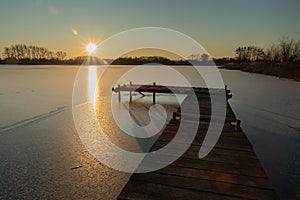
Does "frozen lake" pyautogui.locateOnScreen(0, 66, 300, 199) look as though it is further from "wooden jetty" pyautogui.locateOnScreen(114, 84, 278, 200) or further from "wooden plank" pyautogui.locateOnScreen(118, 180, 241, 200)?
"wooden plank" pyautogui.locateOnScreen(118, 180, 241, 200)

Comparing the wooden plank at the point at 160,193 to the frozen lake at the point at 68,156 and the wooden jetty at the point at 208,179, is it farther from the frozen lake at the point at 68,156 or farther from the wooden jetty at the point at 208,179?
the frozen lake at the point at 68,156

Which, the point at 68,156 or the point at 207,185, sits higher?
the point at 207,185

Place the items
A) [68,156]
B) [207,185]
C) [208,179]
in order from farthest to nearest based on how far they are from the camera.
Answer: [68,156] < [208,179] < [207,185]

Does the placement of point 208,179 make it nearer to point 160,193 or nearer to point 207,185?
point 207,185

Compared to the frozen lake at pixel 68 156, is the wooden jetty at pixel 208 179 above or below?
above

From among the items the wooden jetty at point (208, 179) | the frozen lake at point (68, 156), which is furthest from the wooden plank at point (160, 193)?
the frozen lake at point (68, 156)

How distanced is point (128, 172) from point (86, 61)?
456 ft

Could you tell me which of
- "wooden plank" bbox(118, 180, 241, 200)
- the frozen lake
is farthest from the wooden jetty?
the frozen lake

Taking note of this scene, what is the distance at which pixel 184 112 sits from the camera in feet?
23.6

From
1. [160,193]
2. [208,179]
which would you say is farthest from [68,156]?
[208,179]

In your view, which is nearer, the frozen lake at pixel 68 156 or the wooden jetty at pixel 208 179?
the wooden jetty at pixel 208 179

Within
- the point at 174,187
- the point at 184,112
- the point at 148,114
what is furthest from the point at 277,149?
the point at 148,114

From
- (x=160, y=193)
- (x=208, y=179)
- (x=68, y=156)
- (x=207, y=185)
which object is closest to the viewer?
(x=160, y=193)

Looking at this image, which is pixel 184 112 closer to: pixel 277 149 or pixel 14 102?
pixel 277 149
